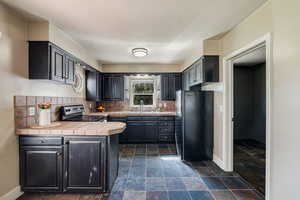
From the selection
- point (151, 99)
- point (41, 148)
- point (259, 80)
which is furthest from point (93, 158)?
point (259, 80)

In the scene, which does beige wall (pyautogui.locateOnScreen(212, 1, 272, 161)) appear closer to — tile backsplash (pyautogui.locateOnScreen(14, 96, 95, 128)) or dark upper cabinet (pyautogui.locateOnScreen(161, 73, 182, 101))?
dark upper cabinet (pyautogui.locateOnScreen(161, 73, 182, 101))

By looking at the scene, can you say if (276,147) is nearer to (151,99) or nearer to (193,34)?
(193,34)

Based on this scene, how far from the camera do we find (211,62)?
10.5 ft

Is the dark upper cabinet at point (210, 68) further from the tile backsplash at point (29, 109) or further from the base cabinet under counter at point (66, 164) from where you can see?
the tile backsplash at point (29, 109)

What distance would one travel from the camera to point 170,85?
5.30 m

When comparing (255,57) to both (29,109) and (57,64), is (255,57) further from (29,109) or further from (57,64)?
(29,109)

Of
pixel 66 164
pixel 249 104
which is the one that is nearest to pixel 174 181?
pixel 66 164

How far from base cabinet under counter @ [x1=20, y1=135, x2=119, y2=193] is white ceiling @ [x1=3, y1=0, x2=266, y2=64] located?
5.29ft

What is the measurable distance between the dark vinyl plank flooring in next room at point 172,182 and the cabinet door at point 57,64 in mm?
1737

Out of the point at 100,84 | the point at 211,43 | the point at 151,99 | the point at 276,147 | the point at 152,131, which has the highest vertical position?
the point at 211,43

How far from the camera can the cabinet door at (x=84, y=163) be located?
86.2 inches

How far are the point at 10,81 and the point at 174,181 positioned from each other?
106 inches

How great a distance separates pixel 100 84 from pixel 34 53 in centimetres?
259

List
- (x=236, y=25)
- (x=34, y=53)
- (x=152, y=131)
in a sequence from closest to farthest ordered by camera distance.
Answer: (x=34, y=53)
(x=236, y=25)
(x=152, y=131)
